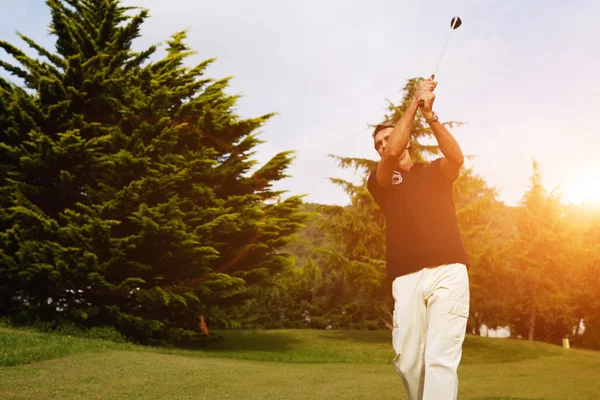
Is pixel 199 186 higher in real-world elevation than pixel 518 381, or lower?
higher

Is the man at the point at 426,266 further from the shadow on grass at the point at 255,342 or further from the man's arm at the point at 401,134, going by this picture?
the shadow on grass at the point at 255,342

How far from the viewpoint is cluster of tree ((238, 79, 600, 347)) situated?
71.6 ft

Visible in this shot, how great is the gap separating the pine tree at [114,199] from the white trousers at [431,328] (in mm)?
12239

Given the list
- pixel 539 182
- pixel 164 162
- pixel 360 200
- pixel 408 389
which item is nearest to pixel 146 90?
pixel 164 162

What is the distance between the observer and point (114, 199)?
50.3 ft

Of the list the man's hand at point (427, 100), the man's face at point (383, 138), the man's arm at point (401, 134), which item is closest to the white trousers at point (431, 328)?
the man's arm at point (401, 134)

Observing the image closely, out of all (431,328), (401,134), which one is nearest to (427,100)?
(401,134)

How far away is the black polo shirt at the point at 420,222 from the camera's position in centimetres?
370

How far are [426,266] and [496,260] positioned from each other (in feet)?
64.5

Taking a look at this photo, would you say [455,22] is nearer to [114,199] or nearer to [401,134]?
[401,134]

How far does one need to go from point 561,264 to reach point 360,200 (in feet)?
32.9

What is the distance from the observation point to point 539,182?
86.2 feet

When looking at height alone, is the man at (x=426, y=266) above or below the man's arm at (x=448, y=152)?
below

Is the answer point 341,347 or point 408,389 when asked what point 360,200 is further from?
point 408,389
